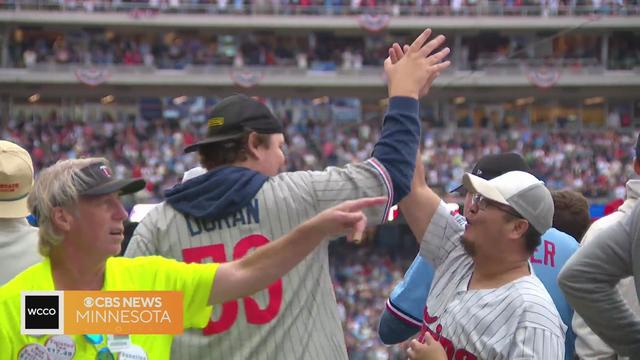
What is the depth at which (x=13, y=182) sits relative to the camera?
3.39 m

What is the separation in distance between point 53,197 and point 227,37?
3510 centimetres

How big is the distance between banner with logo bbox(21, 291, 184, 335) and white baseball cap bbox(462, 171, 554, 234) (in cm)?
113

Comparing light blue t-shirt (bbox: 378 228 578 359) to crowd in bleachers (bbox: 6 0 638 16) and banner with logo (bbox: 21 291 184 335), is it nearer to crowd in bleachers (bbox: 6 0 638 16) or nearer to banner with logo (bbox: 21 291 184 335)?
banner with logo (bbox: 21 291 184 335)

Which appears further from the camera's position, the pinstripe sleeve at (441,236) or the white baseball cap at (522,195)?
the pinstripe sleeve at (441,236)

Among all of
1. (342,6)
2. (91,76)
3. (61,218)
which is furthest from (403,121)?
(342,6)

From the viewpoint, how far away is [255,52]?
36.5 metres

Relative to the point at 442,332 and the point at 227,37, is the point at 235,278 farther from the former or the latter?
the point at 227,37

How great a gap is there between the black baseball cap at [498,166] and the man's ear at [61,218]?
1.83 metres

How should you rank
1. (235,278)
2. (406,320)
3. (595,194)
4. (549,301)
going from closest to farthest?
(235,278) → (549,301) → (406,320) → (595,194)

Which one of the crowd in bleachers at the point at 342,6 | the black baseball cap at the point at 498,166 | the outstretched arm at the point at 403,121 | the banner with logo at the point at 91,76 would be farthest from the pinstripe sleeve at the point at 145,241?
the crowd in bleachers at the point at 342,6

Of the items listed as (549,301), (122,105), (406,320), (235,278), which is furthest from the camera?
(122,105)

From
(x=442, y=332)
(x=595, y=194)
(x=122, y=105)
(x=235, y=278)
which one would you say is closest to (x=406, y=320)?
(x=442, y=332)

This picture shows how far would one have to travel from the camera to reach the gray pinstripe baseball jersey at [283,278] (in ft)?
9.19

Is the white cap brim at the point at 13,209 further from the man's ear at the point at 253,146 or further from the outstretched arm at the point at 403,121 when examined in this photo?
the outstretched arm at the point at 403,121
